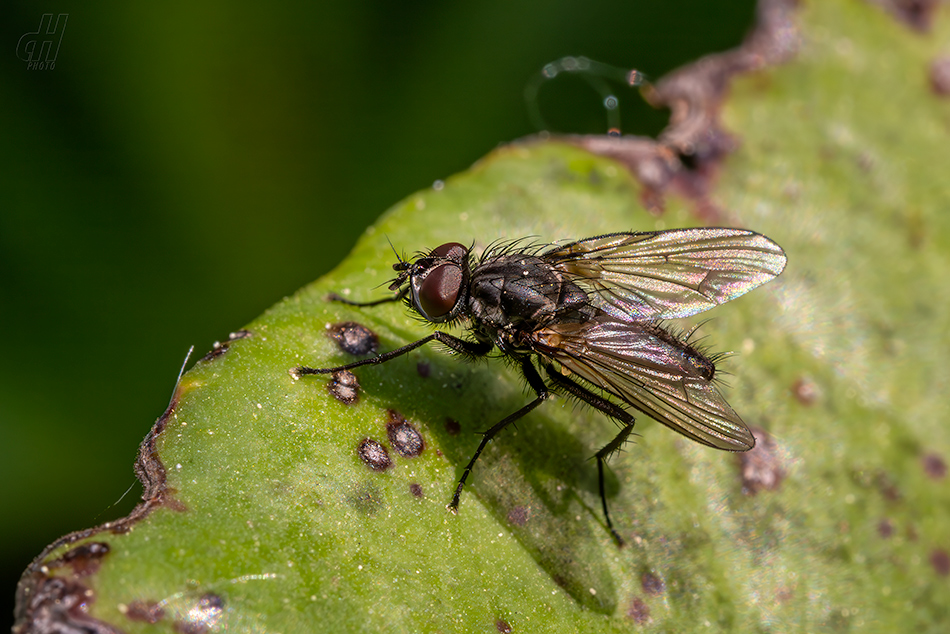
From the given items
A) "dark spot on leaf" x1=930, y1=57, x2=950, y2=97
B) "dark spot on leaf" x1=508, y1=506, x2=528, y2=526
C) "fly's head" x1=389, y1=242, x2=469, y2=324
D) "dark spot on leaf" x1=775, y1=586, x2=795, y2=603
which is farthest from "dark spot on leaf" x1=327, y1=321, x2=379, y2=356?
"dark spot on leaf" x1=930, y1=57, x2=950, y2=97

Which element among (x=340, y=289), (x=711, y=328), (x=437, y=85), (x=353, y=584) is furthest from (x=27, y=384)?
(x=711, y=328)

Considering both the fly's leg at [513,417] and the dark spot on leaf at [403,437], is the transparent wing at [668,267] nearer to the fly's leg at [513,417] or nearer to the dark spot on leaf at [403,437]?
the fly's leg at [513,417]

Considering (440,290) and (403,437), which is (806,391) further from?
(403,437)

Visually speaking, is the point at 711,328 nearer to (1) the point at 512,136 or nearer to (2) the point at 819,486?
(2) the point at 819,486

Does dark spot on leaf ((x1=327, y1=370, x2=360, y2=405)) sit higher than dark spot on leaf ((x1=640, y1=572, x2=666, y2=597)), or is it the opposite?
dark spot on leaf ((x1=327, y1=370, x2=360, y2=405))

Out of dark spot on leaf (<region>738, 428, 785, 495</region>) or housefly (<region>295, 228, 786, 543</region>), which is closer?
housefly (<region>295, 228, 786, 543</region>)

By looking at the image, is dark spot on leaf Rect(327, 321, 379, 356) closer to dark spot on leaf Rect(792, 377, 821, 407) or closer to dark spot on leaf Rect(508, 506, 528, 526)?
dark spot on leaf Rect(508, 506, 528, 526)

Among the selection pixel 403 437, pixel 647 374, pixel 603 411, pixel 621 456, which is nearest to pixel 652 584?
pixel 621 456
